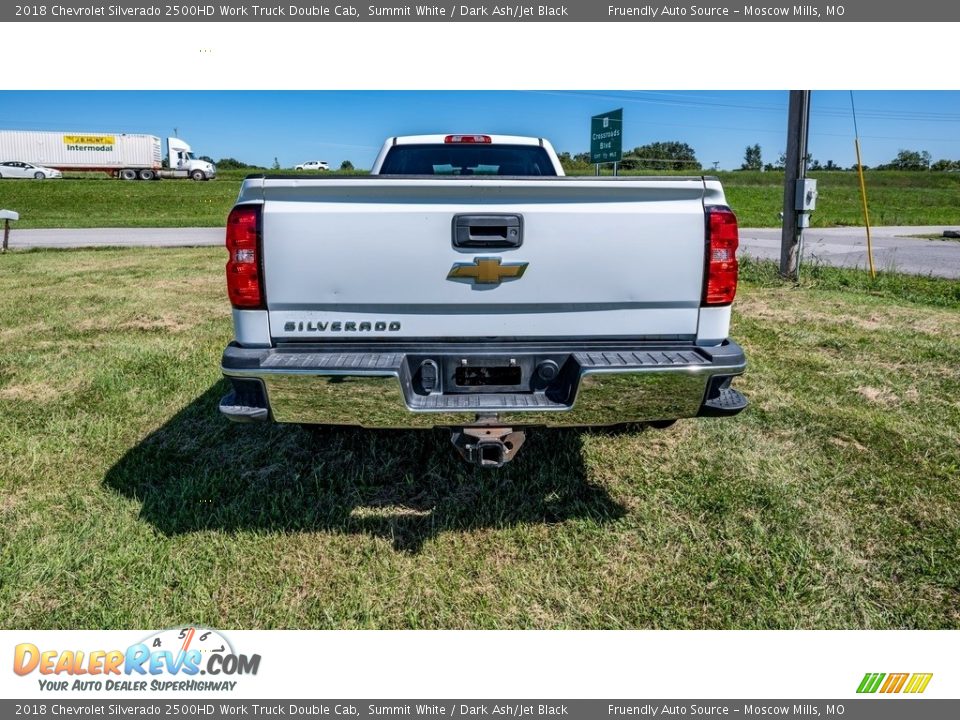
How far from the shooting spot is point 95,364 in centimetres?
555

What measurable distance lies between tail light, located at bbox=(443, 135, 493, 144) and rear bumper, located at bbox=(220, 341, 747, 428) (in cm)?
297

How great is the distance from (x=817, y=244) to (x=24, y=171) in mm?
49636

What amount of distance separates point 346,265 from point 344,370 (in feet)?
1.49

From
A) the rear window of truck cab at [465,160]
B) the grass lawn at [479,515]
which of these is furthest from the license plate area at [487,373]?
the rear window of truck cab at [465,160]

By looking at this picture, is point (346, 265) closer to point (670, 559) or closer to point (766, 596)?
point (670, 559)

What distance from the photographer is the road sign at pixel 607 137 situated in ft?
65.8

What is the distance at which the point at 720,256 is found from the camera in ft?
9.39

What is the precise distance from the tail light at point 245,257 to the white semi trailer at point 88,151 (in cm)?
5192

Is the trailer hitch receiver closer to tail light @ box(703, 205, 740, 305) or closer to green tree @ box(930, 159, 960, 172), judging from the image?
tail light @ box(703, 205, 740, 305)

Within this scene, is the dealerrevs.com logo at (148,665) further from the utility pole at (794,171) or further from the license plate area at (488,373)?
the utility pole at (794,171)

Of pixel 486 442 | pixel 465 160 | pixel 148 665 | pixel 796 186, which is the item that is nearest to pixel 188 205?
pixel 796 186

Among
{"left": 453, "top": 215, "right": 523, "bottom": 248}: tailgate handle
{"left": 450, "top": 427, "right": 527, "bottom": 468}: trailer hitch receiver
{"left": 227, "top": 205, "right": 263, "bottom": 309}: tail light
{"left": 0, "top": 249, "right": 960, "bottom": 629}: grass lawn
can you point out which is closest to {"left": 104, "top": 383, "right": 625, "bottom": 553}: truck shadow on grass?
{"left": 0, "top": 249, "right": 960, "bottom": 629}: grass lawn

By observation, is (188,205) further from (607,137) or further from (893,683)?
(893,683)

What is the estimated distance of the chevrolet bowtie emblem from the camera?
2.79 m
